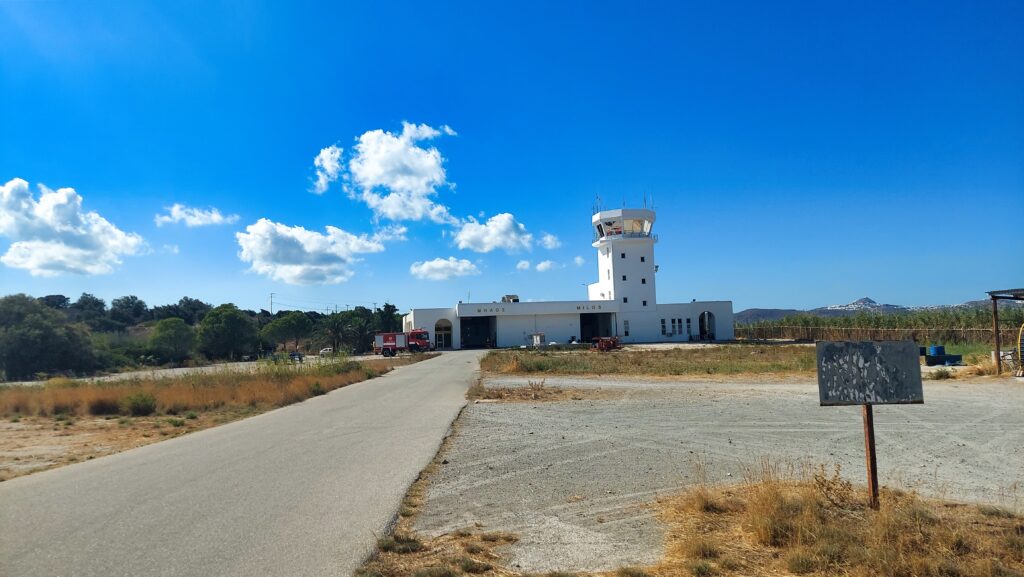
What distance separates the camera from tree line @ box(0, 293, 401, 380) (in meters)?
49.9

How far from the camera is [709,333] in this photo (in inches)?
3339

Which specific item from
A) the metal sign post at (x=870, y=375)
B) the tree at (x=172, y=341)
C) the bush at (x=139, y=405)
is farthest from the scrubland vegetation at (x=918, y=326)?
the tree at (x=172, y=341)

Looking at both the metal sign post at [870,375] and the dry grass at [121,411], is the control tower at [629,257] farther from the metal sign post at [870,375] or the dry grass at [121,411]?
the metal sign post at [870,375]

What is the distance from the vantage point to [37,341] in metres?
49.7

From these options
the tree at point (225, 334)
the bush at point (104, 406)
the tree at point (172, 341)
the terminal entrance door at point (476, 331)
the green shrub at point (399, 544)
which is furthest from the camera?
the terminal entrance door at point (476, 331)

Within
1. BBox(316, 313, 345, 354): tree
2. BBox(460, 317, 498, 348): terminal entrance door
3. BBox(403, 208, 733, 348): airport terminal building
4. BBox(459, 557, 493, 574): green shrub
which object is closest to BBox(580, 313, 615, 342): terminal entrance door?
BBox(403, 208, 733, 348): airport terminal building

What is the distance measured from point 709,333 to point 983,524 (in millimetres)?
81988

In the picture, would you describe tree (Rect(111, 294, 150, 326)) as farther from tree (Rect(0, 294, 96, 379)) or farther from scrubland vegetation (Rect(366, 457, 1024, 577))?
scrubland vegetation (Rect(366, 457, 1024, 577))

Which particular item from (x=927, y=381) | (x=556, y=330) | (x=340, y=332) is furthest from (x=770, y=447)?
(x=340, y=332)

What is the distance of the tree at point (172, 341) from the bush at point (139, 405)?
5277cm

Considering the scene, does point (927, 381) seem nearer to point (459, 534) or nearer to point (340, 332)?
point (459, 534)

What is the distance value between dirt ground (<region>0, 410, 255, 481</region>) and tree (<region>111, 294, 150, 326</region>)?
377 ft

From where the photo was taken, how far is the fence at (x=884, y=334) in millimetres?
52331

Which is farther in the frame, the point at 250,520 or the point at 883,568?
the point at 250,520
